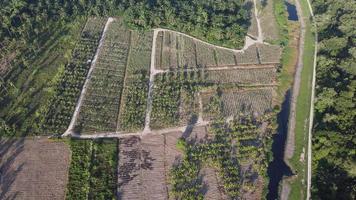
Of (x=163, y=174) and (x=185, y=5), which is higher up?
(x=185, y=5)

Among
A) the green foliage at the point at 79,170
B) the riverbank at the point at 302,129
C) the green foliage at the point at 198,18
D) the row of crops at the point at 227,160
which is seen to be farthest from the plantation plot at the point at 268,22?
the green foliage at the point at 79,170

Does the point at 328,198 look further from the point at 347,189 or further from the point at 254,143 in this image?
the point at 254,143

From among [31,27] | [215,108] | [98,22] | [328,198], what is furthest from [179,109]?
[31,27]

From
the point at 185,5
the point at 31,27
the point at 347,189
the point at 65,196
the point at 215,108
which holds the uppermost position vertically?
the point at 185,5

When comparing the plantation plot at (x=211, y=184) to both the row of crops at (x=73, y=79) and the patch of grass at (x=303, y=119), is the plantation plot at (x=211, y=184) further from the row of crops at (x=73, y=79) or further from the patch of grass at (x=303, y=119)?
the row of crops at (x=73, y=79)

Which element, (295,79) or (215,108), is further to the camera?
(295,79)

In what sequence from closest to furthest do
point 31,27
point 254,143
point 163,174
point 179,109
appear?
point 163,174 → point 254,143 → point 179,109 → point 31,27
